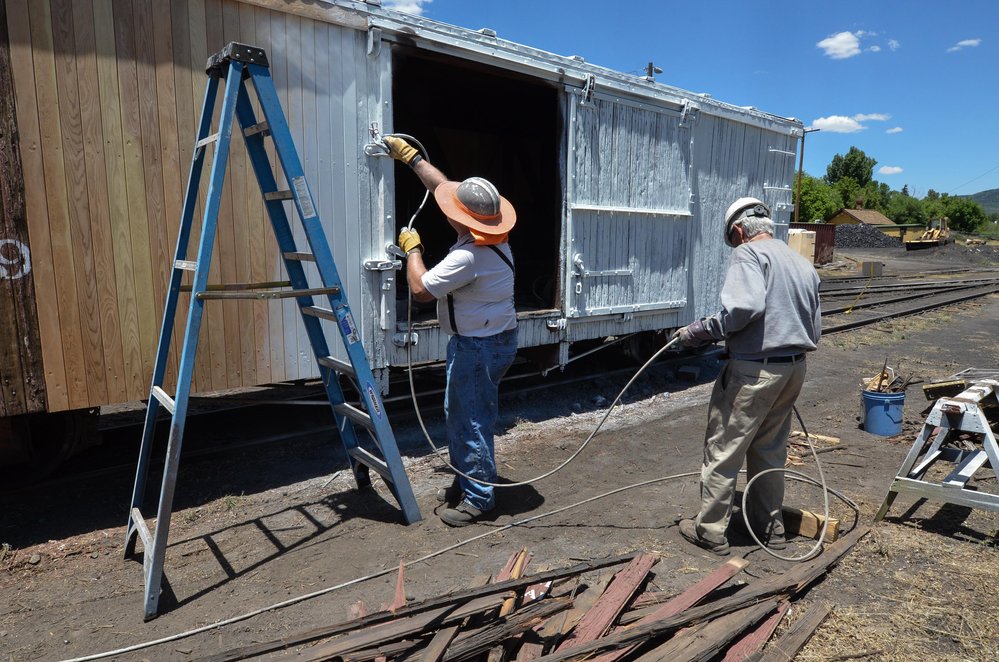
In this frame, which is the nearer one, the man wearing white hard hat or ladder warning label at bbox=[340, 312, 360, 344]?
the man wearing white hard hat

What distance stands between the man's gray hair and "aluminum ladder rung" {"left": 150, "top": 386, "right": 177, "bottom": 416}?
130 inches

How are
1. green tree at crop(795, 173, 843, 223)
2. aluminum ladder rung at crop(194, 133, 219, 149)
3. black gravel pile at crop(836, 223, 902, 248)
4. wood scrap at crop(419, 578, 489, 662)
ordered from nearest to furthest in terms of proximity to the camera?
wood scrap at crop(419, 578, 489, 662) < aluminum ladder rung at crop(194, 133, 219, 149) < black gravel pile at crop(836, 223, 902, 248) < green tree at crop(795, 173, 843, 223)

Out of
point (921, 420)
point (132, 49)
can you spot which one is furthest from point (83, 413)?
point (921, 420)

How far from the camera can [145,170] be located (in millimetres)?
4219

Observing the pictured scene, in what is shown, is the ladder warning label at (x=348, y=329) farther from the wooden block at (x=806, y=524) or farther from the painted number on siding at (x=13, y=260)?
the wooden block at (x=806, y=524)

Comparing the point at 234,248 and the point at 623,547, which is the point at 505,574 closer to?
the point at 623,547

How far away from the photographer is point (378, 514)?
4.34 meters

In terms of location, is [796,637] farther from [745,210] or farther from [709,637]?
[745,210]

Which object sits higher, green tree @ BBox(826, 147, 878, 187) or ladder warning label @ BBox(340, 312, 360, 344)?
green tree @ BBox(826, 147, 878, 187)

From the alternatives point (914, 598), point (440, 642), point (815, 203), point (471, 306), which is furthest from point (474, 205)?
point (815, 203)

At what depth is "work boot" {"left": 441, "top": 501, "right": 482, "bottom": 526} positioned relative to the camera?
4.14 meters

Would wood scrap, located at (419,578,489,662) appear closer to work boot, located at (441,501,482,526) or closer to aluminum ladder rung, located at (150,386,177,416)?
work boot, located at (441,501,482,526)

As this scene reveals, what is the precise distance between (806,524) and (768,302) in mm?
1554

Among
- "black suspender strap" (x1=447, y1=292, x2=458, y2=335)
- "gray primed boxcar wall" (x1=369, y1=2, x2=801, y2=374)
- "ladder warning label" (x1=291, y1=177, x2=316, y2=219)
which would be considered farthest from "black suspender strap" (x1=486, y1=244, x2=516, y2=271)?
"gray primed boxcar wall" (x1=369, y1=2, x2=801, y2=374)
